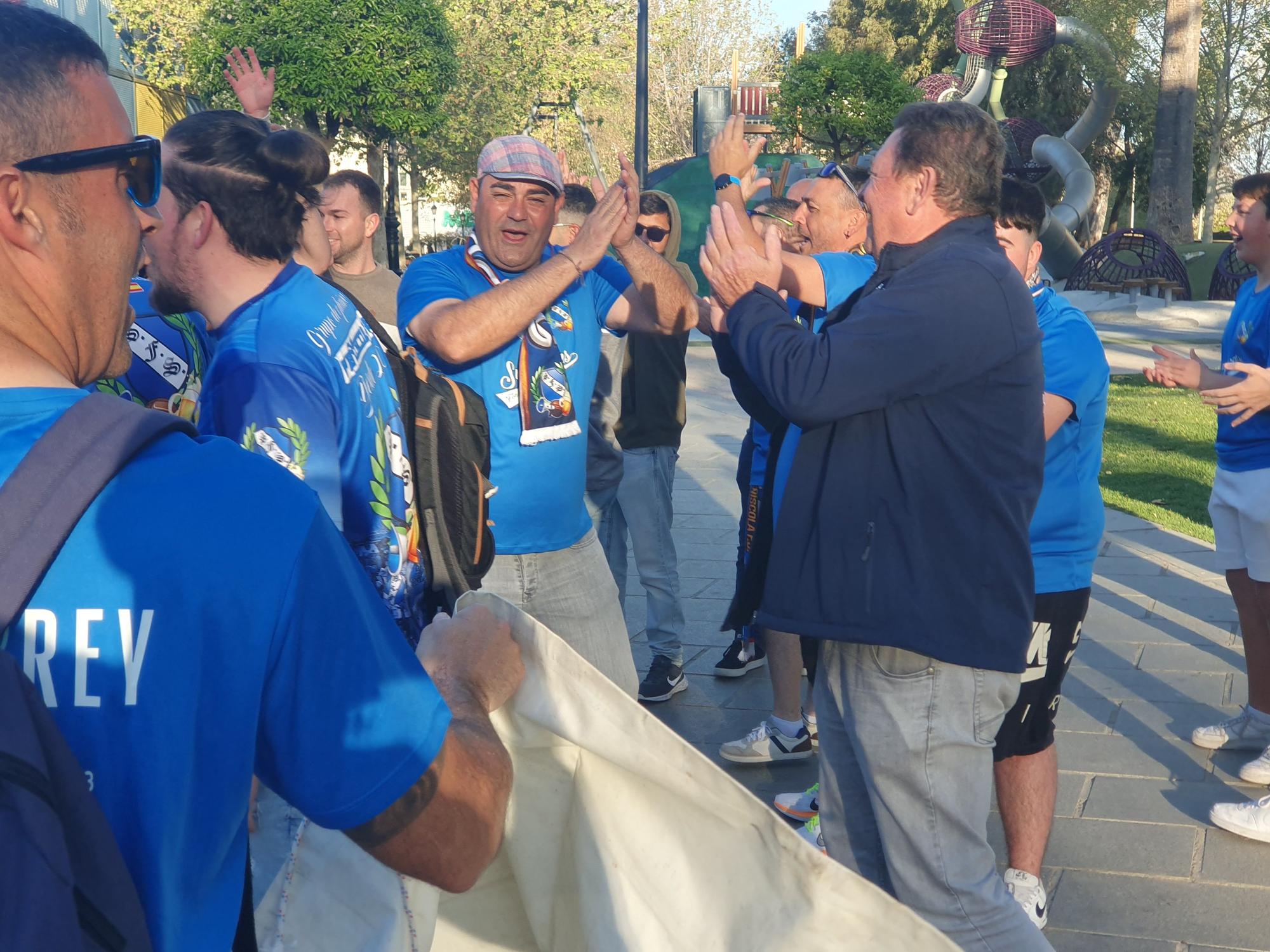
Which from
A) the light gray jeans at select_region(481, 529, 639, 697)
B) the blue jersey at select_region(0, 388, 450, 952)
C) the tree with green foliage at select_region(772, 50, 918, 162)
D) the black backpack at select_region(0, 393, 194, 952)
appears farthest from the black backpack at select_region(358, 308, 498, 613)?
the tree with green foliage at select_region(772, 50, 918, 162)

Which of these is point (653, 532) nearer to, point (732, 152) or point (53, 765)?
point (732, 152)

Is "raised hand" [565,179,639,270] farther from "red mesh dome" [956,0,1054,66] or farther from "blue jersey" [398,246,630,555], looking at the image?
"red mesh dome" [956,0,1054,66]

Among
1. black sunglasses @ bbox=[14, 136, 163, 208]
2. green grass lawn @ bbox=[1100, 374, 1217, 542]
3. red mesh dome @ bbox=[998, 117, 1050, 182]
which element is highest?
red mesh dome @ bbox=[998, 117, 1050, 182]

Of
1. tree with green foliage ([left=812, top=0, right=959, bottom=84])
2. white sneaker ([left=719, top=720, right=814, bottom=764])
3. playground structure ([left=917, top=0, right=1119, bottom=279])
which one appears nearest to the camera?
white sneaker ([left=719, top=720, right=814, bottom=764])

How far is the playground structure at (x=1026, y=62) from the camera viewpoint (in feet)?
88.1

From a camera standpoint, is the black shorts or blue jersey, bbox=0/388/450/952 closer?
blue jersey, bbox=0/388/450/952

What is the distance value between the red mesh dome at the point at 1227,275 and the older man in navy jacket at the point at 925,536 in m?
23.0

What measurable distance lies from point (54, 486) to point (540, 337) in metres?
2.62

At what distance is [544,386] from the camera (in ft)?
11.9

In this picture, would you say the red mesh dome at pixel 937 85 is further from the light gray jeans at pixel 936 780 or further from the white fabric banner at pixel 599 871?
the white fabric banner at pixel 599 871

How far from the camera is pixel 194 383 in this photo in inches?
128

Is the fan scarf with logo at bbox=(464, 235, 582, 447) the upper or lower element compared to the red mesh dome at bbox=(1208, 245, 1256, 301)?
upper

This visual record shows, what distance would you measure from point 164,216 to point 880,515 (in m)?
1.59

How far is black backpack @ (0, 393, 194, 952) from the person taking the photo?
942mm
